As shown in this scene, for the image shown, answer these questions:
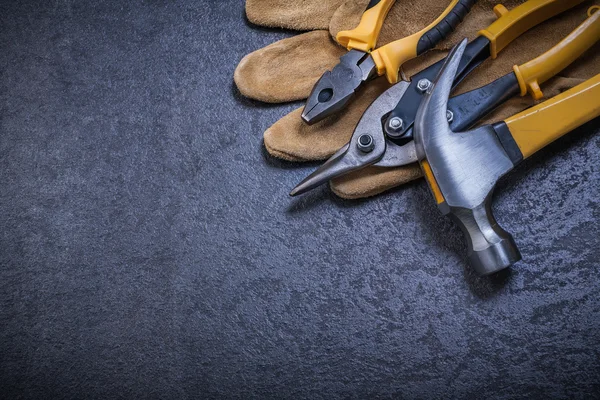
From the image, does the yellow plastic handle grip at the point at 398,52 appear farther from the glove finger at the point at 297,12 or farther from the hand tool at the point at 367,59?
the glove finger at the point at 297,12

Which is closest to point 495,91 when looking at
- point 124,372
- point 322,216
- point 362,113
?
point 362,113

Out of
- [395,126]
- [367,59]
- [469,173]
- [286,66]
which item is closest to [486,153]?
[469,173]

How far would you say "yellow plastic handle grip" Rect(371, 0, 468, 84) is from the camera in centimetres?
101

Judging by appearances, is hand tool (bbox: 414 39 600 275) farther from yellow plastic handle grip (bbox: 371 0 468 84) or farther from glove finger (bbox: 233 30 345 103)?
glove finger (bbox: 233 30 345 103)

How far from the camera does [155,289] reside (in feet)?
3.71

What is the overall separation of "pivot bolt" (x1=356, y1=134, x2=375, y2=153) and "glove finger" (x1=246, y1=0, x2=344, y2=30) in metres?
0.28

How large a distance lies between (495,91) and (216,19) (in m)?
0.58

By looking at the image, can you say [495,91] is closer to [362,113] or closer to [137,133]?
[362,113]

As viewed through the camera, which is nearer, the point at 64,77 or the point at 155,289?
the point at 155,289

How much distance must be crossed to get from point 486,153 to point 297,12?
0.46 meters

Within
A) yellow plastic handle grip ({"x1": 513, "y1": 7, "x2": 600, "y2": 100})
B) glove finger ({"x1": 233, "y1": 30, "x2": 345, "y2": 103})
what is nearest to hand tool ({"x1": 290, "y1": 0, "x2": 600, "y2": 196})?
yellow plastic handle grip ({"x1": 513, "y1": 7, "x2": 600, "y2": 100})

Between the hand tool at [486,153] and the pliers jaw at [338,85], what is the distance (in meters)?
0.14

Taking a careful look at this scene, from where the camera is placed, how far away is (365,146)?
0.98 metres

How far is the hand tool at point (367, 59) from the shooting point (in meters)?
Answer: 1.01
